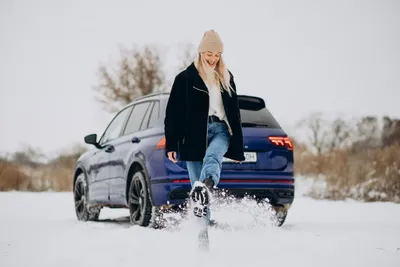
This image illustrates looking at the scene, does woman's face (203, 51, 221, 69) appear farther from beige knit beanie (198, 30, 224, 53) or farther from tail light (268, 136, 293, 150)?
tail light (268, 136, 293, 150)

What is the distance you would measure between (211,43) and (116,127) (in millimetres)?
4421

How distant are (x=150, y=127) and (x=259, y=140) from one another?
1.35 m

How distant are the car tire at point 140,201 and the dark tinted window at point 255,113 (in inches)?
55.4

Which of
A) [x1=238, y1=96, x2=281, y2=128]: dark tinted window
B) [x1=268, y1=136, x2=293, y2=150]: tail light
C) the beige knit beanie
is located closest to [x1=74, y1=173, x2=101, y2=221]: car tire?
[x1=238, y1=96, x2=281, y2=128]: dark tinted window

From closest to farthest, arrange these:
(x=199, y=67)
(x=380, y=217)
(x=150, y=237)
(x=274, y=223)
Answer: (x=199, y=67)
(x=150, y=237)
(x=274, y=223)
(x=380, y=217)

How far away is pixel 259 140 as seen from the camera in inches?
296

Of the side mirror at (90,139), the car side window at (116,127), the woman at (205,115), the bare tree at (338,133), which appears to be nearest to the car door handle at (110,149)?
the car side window at (116,127)

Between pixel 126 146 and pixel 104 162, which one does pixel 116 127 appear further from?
pixel 126 146

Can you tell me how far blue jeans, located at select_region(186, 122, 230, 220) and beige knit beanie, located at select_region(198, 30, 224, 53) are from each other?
63 centimetres

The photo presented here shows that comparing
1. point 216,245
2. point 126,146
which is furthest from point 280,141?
point 216,245

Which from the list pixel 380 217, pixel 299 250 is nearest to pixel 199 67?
pixel 299 250

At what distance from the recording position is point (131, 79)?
3872 centimetres

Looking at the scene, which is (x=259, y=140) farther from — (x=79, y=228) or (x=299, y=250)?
(x=79, y=228)

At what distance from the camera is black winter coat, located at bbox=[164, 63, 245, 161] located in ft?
17.9
